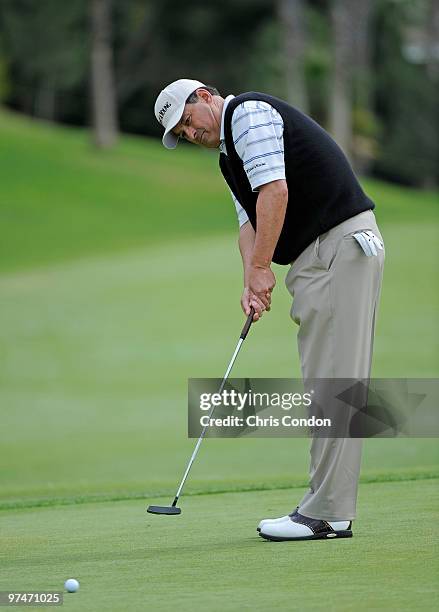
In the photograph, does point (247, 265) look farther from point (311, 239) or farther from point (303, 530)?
point (303, 530)

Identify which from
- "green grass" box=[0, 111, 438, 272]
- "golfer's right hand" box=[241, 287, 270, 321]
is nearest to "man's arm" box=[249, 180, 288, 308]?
"golfer's right hand" box=[241, 287, 270, 321]

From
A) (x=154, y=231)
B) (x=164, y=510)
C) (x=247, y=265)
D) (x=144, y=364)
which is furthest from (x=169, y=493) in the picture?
(x=154, y=231)

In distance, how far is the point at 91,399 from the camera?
11.2 metres

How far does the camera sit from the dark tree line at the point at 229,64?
1490 inches

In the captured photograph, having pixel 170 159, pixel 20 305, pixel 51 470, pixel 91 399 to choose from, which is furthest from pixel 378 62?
pixel 51 470

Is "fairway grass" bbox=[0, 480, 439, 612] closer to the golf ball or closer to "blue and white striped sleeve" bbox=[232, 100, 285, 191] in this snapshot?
the golf ball

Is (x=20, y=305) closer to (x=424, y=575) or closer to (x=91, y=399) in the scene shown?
(x=91, y=399)

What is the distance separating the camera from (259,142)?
13.5 ft

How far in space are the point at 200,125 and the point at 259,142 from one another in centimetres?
28

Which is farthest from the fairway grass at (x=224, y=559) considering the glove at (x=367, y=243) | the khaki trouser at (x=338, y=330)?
the glove at (x=367, y=243)

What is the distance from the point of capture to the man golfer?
4.14 meters

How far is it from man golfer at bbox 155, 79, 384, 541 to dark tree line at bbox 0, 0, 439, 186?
28992 millimetres

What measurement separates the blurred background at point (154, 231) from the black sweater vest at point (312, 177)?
A: 204 centimetres

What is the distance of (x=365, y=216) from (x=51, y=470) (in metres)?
4.38
